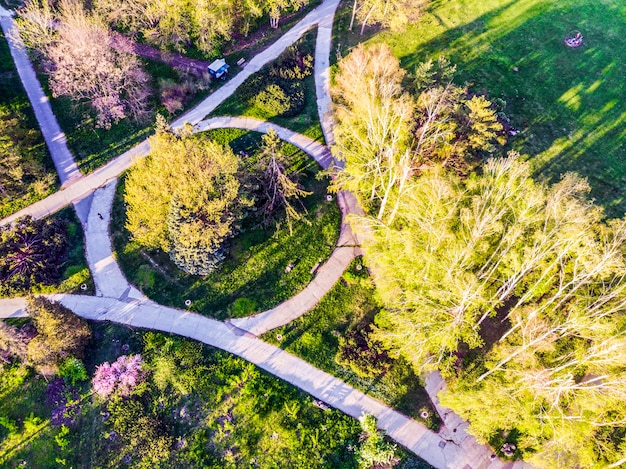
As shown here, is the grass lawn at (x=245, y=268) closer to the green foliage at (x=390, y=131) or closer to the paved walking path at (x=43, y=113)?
the green foliage at (x=390, y=131)

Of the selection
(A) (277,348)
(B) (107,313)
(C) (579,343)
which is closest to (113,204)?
(B) (107,313)

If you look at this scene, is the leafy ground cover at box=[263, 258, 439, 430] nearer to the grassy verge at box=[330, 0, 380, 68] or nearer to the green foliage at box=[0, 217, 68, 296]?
the green foliage at box=[0, 217, 68, 296]

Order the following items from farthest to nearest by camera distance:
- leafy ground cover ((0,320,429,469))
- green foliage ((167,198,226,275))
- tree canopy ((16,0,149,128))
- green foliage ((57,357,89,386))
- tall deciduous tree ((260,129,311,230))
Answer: tree canopy ((16,0,149,128)) < tall deciduous tree ((260,129,311,230)) < green foliage ((167,198,226,275)) < green foliage ((57,357,89,386)) < leafy ground cover ((0,320,429,469))

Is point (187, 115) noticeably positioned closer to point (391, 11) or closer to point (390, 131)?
point (390, 131)

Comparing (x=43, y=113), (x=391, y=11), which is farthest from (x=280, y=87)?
(x=43, y=113)

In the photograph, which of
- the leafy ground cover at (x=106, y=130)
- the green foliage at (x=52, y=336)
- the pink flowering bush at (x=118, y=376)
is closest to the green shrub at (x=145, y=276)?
the green foliage at (x=52, y=336)

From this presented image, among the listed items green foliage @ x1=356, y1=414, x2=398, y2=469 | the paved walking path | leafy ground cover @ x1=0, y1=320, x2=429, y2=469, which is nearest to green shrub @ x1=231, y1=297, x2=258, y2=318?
leafy ground cover @ x1=0, y1=320, x2=429, y2=469
